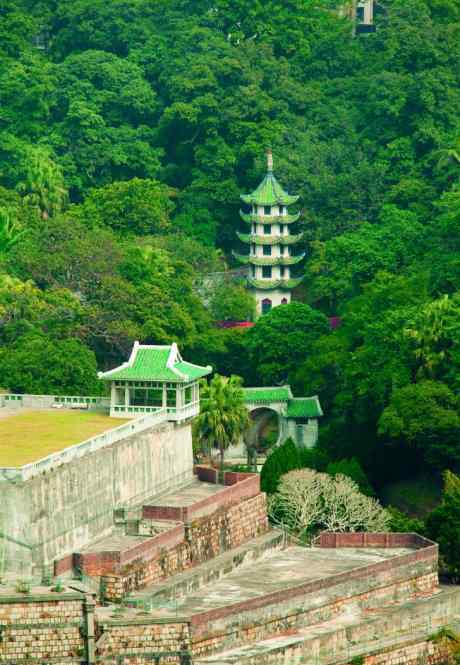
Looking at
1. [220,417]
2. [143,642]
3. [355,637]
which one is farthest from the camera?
[220,417]

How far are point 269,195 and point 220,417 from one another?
26.6m

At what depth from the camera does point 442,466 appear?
114 metres

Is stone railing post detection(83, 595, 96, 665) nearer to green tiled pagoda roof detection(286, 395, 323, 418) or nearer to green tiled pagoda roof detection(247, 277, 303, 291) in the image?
green tiled pagoda roof detection(286, 395, 323, 418)

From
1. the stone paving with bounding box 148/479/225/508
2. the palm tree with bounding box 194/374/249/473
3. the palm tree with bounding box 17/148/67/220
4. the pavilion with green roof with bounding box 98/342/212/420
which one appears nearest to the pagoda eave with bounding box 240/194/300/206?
the palm tree with bounding box 17/148/67/220

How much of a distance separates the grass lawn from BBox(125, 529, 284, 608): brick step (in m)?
5.38

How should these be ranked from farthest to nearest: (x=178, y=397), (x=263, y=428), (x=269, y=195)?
1. (x=269, y=195)
2. (x=263, y=428)
3. (x=178, y=397)

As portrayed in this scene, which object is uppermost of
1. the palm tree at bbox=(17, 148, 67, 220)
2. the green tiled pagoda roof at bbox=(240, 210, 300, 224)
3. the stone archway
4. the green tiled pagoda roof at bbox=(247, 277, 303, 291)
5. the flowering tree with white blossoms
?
the palm tree at bbox=(17, 148, 67, 220)

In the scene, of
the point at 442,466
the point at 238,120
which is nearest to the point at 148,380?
the point at 442,466

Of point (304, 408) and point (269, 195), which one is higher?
point (269, 195)

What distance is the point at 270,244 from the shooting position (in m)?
138

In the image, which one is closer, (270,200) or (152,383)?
(152,383)

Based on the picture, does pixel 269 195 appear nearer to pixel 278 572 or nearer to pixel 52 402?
pixel 52 402

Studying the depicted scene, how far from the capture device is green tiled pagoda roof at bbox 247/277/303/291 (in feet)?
451

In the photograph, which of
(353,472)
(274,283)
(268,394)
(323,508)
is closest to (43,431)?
(323,508)
